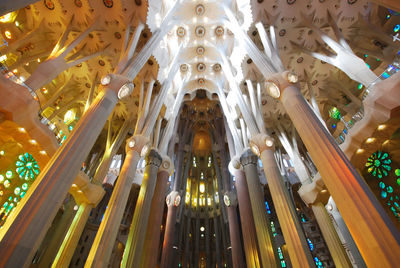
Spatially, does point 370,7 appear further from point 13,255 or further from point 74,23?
point 13,255

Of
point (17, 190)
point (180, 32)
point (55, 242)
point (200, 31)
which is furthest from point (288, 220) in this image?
point (17, 190)

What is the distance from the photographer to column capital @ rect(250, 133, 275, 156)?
8984 millimetres

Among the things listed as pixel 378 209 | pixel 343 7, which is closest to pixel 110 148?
pixel 378 209

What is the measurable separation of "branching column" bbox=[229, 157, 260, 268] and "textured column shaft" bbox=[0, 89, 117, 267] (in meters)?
8.90

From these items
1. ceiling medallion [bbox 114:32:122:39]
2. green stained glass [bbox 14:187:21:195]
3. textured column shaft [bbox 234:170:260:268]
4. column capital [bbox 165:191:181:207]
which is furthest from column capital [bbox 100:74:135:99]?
green stained glass [bbox 14:187:21:195]

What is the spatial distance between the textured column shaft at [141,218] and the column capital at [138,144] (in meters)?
2.06

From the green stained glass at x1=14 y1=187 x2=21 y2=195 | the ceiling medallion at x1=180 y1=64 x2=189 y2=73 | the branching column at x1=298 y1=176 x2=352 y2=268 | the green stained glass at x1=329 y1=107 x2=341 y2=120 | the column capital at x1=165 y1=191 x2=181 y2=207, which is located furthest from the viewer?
the ceiling medallion at x1=180 y1=64 x2=189 y2=73

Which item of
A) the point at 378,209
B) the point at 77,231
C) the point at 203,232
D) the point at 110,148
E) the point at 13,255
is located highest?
the point at 110,148

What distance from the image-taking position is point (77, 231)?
10.4m

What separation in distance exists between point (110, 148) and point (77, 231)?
5.32 metres

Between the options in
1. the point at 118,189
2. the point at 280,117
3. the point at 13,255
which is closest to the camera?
the point at 13,255

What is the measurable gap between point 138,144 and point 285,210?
6.61m

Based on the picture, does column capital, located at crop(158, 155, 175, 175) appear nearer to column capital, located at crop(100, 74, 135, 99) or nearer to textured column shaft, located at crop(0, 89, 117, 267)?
column capital, located at crop(100, 74, 135, 99)

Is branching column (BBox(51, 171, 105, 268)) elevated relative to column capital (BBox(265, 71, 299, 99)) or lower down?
lower down
